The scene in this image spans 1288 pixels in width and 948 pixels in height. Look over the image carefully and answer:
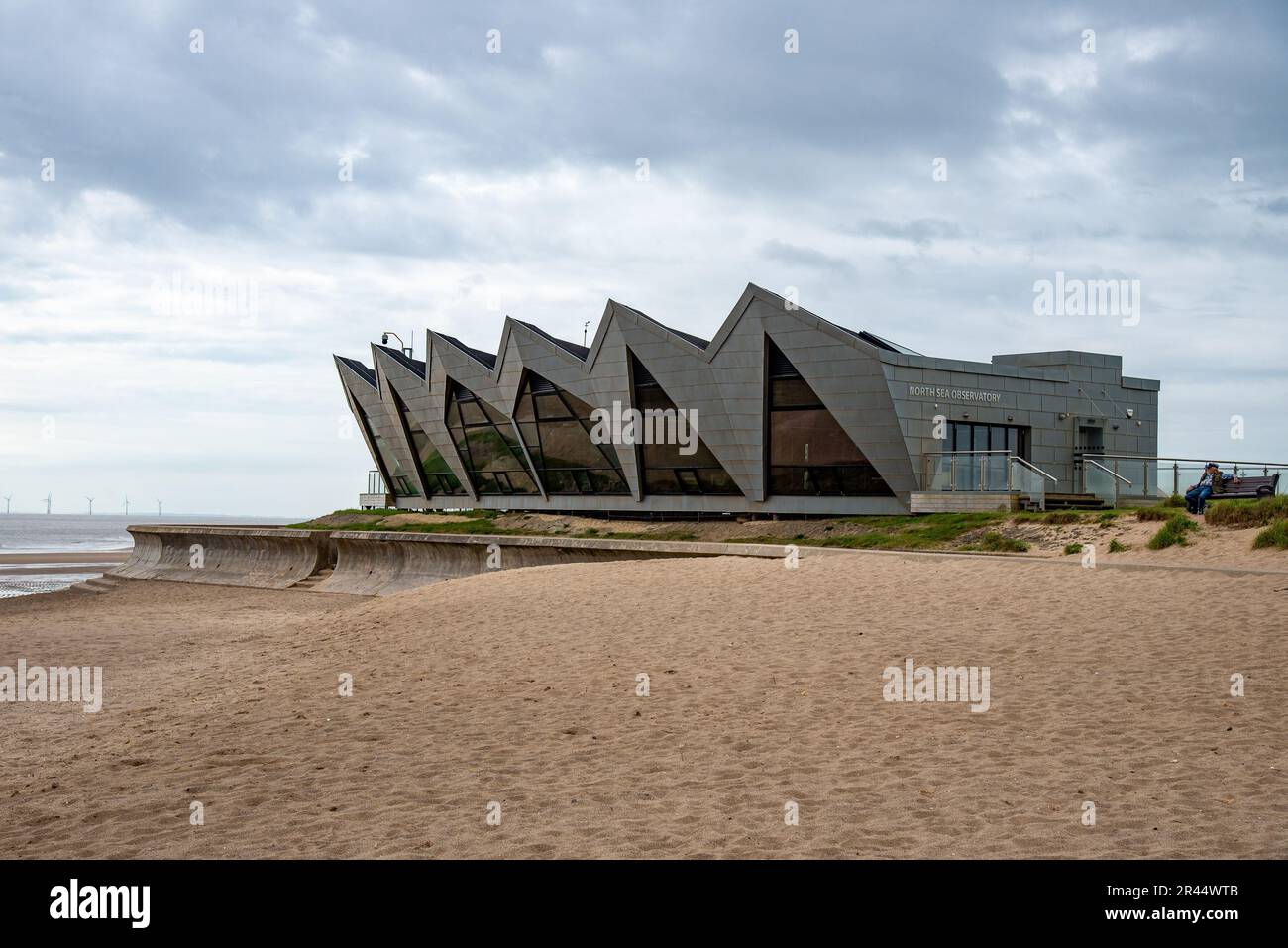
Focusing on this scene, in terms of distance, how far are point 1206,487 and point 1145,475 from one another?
4940 mm

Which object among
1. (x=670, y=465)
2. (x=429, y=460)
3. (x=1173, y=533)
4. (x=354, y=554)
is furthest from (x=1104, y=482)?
(x=429, y=460)

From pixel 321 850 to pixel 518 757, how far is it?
2.39m

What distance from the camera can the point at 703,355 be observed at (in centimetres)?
3441

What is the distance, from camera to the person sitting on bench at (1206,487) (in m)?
23.2

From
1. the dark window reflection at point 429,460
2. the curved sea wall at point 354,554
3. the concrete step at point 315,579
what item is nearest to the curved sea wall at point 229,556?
the curved sea wall at point 354,554

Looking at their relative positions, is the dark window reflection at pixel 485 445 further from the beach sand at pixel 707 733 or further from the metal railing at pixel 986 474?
the beach sand at pixel 707 733

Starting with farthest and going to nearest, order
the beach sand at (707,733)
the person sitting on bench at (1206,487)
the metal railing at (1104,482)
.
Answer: the metal railing at (1104,482), the person sitting on bench at (1206,487), the beach sand at (707,733)

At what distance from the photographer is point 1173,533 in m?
20.5

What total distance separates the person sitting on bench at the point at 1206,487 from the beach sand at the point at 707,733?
26.6 feet

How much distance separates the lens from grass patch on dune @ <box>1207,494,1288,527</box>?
803 inches

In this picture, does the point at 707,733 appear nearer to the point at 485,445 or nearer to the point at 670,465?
the point at 670,465

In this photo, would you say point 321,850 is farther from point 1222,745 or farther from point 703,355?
point 703,355

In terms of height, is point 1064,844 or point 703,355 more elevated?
point 703,355
